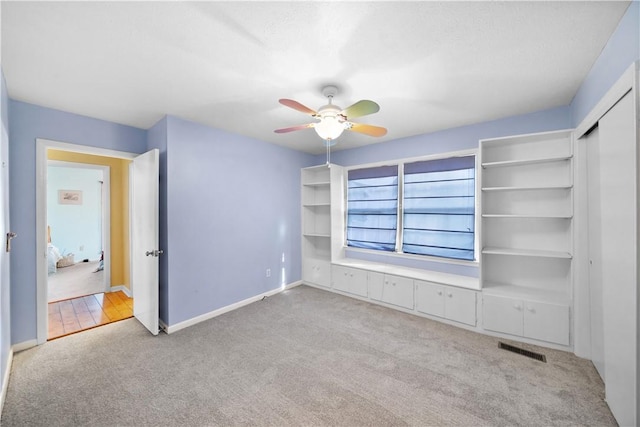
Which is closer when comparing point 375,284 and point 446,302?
point 446,302

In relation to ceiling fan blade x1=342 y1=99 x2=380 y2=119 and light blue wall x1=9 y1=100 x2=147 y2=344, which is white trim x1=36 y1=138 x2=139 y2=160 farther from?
ceiling fan blade x1=342 y1=99 x2=380 y2=119

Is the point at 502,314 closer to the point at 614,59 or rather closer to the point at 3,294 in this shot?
the point at 614,59

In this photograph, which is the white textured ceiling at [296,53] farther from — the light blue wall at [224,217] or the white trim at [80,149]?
the light blue wall at [224,217]

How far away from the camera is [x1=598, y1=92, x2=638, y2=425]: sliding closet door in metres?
1.38

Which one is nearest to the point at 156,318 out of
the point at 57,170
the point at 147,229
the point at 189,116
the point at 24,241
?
the point at 147,229

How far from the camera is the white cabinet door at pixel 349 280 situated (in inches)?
149

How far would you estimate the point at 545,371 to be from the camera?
2139 millimetres

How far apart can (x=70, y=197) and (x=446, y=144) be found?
8398 millimetres

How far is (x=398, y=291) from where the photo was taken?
3.41m

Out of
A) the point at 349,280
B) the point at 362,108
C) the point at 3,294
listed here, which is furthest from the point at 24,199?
the point at 349,280

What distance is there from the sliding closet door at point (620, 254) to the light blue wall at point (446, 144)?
112cm

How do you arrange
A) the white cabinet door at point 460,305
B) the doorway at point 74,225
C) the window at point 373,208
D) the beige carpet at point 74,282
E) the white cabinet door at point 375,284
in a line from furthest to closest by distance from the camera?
the doorway at point 74,225 → the beige carpet at point 74,282 → the window at point 373,208 → the white cabinet door at point 375,284 → the white cabinet door at point 460,305

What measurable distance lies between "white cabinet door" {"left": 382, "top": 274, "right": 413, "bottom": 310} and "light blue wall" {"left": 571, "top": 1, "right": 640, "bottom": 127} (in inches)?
96.0

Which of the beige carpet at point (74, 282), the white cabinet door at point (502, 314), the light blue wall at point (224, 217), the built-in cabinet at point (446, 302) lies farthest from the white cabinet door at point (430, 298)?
the beige carpet at point (74, 282)
